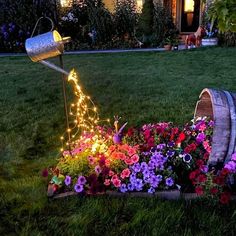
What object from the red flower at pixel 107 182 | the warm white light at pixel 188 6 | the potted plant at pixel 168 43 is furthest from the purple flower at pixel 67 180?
the warm white light at pixel 188 6

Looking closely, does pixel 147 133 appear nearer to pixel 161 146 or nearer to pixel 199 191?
pixel 161 146

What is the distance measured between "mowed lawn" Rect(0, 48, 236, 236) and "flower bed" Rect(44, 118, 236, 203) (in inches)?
5.3

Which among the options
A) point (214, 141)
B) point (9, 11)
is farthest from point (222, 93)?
point (9, 11)

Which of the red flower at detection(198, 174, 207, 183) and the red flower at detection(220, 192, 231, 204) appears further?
the red flower at detection(198, 174, 207, 183)

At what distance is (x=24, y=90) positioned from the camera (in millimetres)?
8727

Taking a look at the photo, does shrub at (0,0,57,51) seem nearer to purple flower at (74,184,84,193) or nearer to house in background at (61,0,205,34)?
house in background at (61,0,205,34)

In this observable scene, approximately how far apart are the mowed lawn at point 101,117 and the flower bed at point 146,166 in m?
0.14

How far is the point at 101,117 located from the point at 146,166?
279 cm

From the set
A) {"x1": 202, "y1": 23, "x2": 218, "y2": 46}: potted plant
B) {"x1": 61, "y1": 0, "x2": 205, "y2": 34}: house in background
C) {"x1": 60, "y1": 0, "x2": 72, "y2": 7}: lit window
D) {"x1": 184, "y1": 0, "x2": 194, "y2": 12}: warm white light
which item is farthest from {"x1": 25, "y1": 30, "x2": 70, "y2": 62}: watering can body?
{"x1": 184, "y1": 0, "x2": 194, "y2": 12}: warm white light

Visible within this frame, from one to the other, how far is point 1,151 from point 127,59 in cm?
878

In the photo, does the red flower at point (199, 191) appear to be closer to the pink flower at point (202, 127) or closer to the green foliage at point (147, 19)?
the pink flower at point (202, 127)

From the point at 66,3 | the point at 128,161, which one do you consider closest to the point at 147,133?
the point at 128,161

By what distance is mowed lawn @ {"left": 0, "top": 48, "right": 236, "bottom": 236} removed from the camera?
10.5 feet

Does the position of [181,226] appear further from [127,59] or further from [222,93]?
[127,59]
